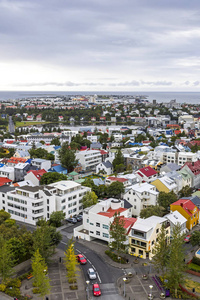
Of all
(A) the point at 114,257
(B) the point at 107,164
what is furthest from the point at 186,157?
(A) the point at 114,257

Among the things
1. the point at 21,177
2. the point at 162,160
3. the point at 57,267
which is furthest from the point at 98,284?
→ the point at 162,160

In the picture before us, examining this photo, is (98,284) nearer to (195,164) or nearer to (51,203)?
(51,203)

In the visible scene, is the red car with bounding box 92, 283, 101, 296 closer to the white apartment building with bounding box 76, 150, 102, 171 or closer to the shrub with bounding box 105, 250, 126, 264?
the shrub with bounding box 105, 250, 126, 264

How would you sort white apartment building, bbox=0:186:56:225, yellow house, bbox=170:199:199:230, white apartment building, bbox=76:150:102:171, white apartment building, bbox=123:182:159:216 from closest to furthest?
yellow house, bbox=170:199:199:230 → white apartment building, bbox=0:186:56:225 → white apartment building, bbox=123:182:159:216 → white apartment building, bbox=76:150:102:171

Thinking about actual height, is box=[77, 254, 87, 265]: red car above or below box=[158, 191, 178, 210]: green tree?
below

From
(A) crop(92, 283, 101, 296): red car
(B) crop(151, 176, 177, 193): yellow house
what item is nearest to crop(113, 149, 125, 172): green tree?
(B) crop(151, 176, 177, 193): yellow house

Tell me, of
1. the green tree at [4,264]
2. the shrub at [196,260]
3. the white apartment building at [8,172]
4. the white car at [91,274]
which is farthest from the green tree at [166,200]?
the white apartment building at [8,172]
